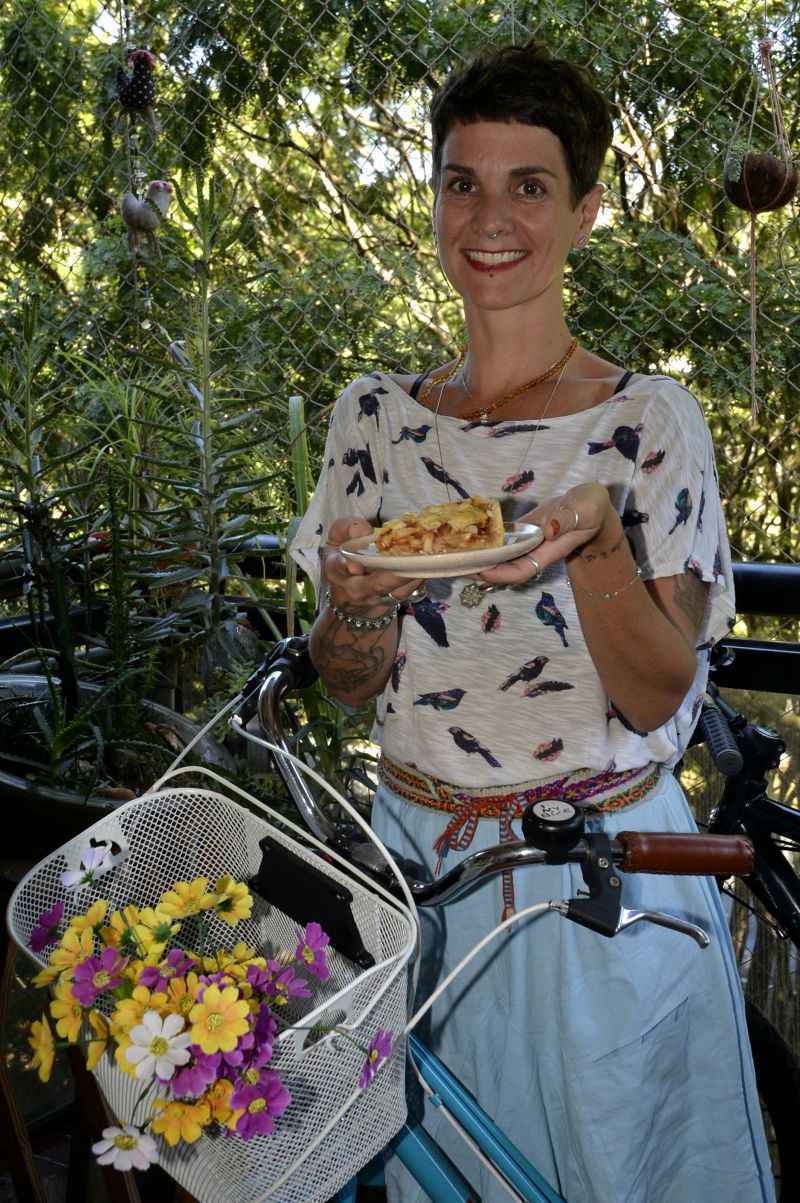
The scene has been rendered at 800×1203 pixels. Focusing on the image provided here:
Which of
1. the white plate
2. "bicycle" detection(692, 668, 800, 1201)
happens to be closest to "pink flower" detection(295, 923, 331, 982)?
the white plate

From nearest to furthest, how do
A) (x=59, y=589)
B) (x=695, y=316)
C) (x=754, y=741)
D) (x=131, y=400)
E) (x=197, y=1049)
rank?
(x=197, y=1049)
(x=754, y=741)
(x=59, y=589)
(x=131, y=400)
(x=695, y=316)

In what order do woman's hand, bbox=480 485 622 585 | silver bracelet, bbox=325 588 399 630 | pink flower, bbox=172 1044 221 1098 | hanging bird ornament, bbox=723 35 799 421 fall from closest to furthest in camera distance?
pink flower, bbox=172 1044 221 1098 → woman's hand, bbox=480 485 622 585 → silver bracelet, bbox=325 588 399 630 → hanging bird ornament, bbox=723 35 799 421

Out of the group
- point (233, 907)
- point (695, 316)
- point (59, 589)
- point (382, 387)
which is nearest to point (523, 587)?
point (382, 387)

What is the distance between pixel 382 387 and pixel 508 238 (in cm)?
22

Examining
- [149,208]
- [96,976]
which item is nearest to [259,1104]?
[96,976]

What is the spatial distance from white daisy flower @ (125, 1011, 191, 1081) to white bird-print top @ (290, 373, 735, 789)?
49 cm

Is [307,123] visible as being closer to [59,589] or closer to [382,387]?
[59,589]

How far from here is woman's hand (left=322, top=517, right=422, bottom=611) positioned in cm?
90

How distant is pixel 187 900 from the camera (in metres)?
0.73

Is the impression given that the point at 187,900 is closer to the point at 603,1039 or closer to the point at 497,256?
the point at 603,1039

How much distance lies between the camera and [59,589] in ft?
5.46

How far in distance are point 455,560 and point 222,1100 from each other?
38 centimetres

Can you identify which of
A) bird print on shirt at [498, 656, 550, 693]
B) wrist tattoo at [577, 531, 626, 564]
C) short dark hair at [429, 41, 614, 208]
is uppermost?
short dark hair at [429, 41, 614, 208]

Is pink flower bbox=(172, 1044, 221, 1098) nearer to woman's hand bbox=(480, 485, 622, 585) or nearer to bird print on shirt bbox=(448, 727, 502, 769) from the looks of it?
woman's hand bbox=(480, 485, 622, 585)
